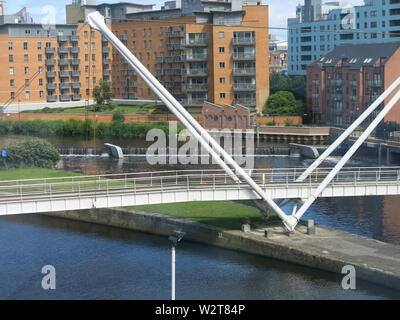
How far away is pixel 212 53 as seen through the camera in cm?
6725

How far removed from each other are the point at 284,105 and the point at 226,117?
236 inches

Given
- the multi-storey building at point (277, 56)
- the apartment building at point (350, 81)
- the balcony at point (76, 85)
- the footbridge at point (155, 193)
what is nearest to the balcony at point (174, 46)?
the balcony at point (76, 85)

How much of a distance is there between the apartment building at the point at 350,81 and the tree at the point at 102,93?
18.8 meters

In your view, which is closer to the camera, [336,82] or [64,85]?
[336,82]

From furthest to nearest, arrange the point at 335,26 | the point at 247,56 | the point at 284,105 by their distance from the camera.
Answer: the point at 335,26
the point at 284,105
the point at 247,56

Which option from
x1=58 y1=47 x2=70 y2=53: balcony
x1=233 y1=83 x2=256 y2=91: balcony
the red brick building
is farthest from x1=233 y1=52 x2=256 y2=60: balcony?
x1=58 y1=47 x2=70 y2=53: balcony

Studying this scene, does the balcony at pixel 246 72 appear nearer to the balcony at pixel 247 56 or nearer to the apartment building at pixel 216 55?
the apartment building at pixel 216 55

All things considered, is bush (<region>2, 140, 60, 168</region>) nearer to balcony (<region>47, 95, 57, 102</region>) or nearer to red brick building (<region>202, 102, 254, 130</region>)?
red brick building (<region>202, 102, 254, 130</region>)

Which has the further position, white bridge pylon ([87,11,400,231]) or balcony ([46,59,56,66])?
balcony ([46,59,56,66])

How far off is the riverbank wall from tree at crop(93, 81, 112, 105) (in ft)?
145

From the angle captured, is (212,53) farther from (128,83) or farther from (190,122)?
(190,122)

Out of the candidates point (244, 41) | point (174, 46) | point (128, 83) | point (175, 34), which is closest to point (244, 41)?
point (244, 41)

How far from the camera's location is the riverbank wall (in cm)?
2291

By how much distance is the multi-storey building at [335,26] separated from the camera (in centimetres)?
8259
